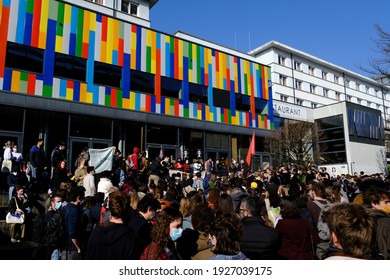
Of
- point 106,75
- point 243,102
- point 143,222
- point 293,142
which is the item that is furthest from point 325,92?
point 143,222

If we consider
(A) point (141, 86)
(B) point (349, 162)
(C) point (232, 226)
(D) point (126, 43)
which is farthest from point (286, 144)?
(C) point (232, 226)

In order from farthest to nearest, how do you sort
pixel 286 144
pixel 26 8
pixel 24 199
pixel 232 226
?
pixel 286 144 < pixel 26 8 < pixel 24 199 < pixel 232 226

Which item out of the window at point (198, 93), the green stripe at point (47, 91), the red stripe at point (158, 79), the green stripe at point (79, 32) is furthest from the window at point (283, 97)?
the green stripe at point (47, 91)

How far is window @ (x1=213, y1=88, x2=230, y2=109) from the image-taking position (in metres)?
22.0

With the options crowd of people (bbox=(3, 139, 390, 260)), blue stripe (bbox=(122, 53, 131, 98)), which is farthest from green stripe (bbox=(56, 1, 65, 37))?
crowd of people (bbox=(3, 139, 390, 260))

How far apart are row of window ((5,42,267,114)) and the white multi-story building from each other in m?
8.78

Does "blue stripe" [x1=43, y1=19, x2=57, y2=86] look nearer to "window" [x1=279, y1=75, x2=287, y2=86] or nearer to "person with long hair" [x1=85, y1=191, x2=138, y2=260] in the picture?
"person with long hair" [x1=85, y1=191, x2=138, y2=260]

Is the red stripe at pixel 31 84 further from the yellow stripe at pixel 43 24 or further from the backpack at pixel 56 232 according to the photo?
the backpack at pixel 56 232

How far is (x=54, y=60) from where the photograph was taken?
51.1 ft

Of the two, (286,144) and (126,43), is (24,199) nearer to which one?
(126,43)

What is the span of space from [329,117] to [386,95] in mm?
38937

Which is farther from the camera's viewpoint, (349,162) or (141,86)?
(349,162)

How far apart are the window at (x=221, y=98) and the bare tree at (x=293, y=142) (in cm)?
499
